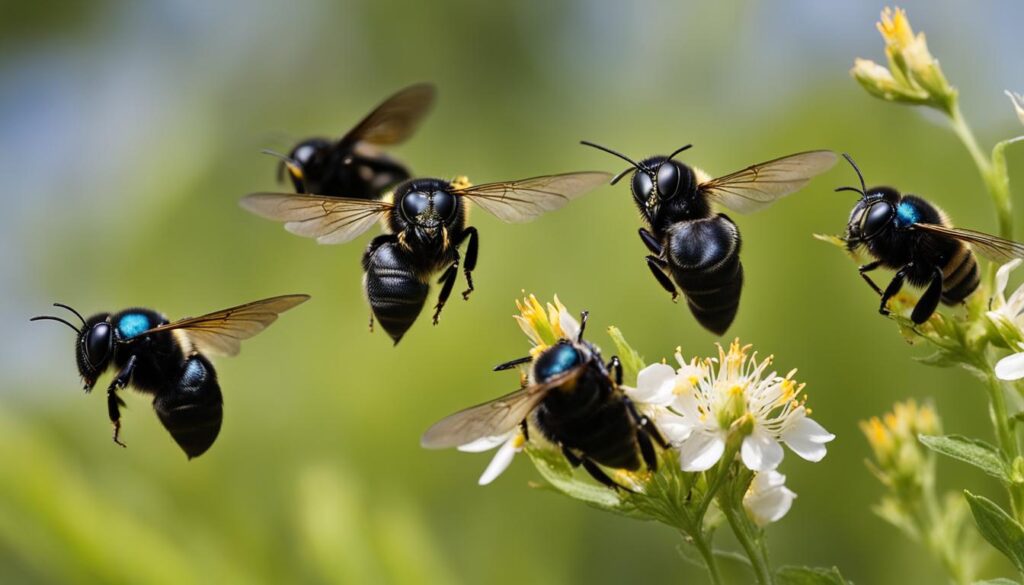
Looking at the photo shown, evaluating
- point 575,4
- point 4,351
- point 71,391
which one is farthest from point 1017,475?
point 575,4

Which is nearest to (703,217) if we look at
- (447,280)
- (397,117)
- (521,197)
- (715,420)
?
(521,197)

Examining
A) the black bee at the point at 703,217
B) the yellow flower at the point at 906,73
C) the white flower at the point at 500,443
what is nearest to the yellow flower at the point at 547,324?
the white flower at the point at 500,443

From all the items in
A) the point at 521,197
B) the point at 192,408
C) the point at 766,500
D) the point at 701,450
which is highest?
the point at 521,197

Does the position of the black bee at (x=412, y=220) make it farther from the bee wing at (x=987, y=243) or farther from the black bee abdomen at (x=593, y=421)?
the bee wing at (x=987, y=243)

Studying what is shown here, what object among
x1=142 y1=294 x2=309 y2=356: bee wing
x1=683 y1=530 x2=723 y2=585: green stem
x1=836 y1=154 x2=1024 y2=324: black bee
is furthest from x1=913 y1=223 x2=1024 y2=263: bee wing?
x1=142 y1=294 x2=309 y2=356: bee wing

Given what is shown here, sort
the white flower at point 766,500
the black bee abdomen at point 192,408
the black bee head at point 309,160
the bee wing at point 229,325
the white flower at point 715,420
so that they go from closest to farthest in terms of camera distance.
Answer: the white flower at point 715,420 < the white flower at point 766,500 < the bee wing at point 229,325 < the black bee abdomen at point 192,408 < the black bee head at point 309,160

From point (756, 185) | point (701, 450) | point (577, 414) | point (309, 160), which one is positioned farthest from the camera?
point (309, 160)

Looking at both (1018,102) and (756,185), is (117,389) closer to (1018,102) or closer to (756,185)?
(756,185)
